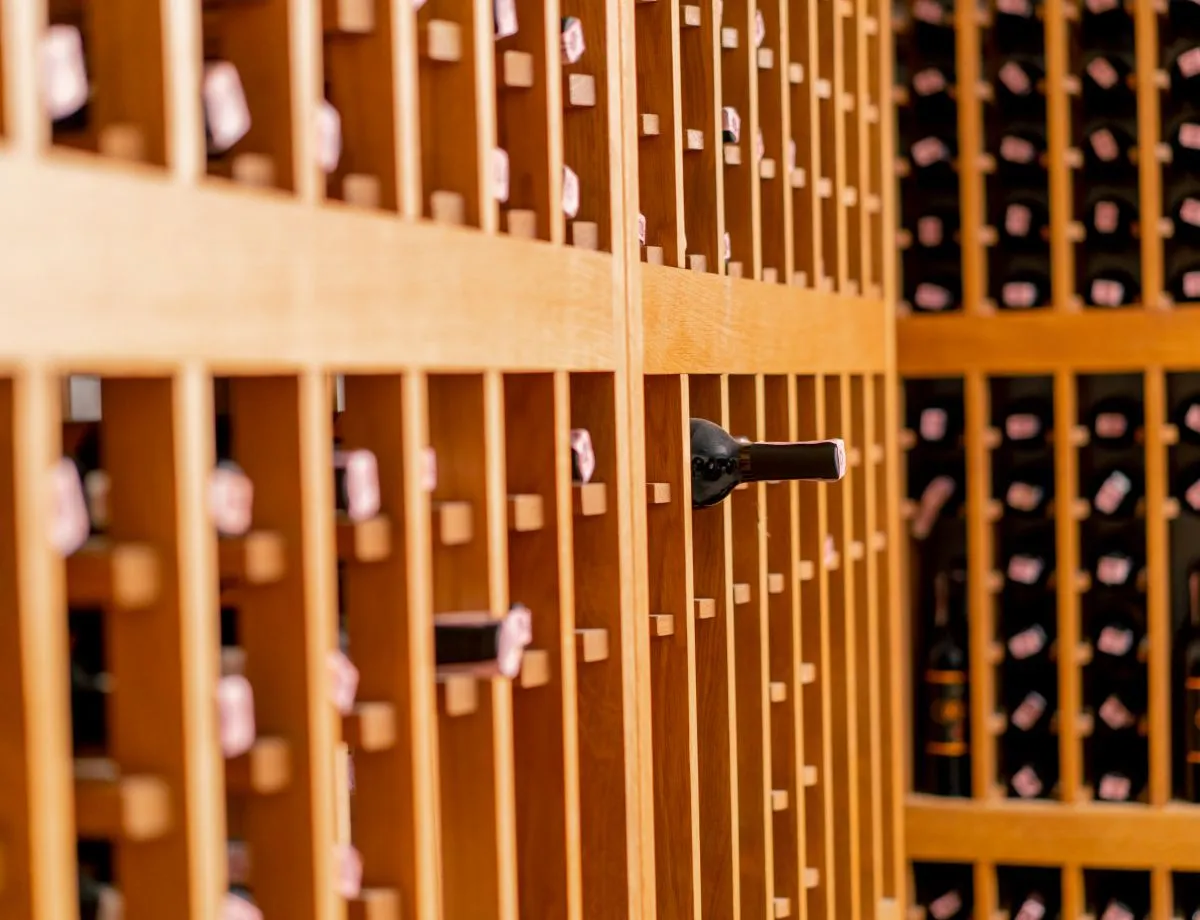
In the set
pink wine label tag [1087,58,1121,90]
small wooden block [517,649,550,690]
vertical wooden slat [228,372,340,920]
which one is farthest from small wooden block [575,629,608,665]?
pink wine label tag [1087,58,1121,90]

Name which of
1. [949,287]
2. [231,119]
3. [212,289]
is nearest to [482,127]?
[231,119]

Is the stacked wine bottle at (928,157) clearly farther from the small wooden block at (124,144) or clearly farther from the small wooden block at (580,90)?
the small wooden block at (124,144)

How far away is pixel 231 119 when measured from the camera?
1.03m

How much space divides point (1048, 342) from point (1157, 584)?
410 mm

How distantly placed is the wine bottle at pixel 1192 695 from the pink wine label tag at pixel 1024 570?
0.25 meters

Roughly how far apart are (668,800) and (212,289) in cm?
87

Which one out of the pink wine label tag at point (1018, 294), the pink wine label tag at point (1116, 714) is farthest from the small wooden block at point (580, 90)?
the pink wine label tag at point (1116, 714)

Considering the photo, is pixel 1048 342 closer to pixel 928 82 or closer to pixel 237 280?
pixel 928 82

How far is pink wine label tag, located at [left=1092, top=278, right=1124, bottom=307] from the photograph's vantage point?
3088mm

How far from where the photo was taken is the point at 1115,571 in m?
3.12

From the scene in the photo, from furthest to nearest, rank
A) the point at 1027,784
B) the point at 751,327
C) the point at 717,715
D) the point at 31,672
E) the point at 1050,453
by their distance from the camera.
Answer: the point at 1050,453 → the point at 1027,784 → the point at 751,327 → the point at 717,715 → the point at 31,672

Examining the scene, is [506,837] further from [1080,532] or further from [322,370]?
[1080,532]

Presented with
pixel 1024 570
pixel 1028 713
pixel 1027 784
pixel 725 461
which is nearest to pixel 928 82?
pixel 1024 570

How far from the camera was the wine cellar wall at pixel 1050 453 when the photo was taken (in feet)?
9.76
